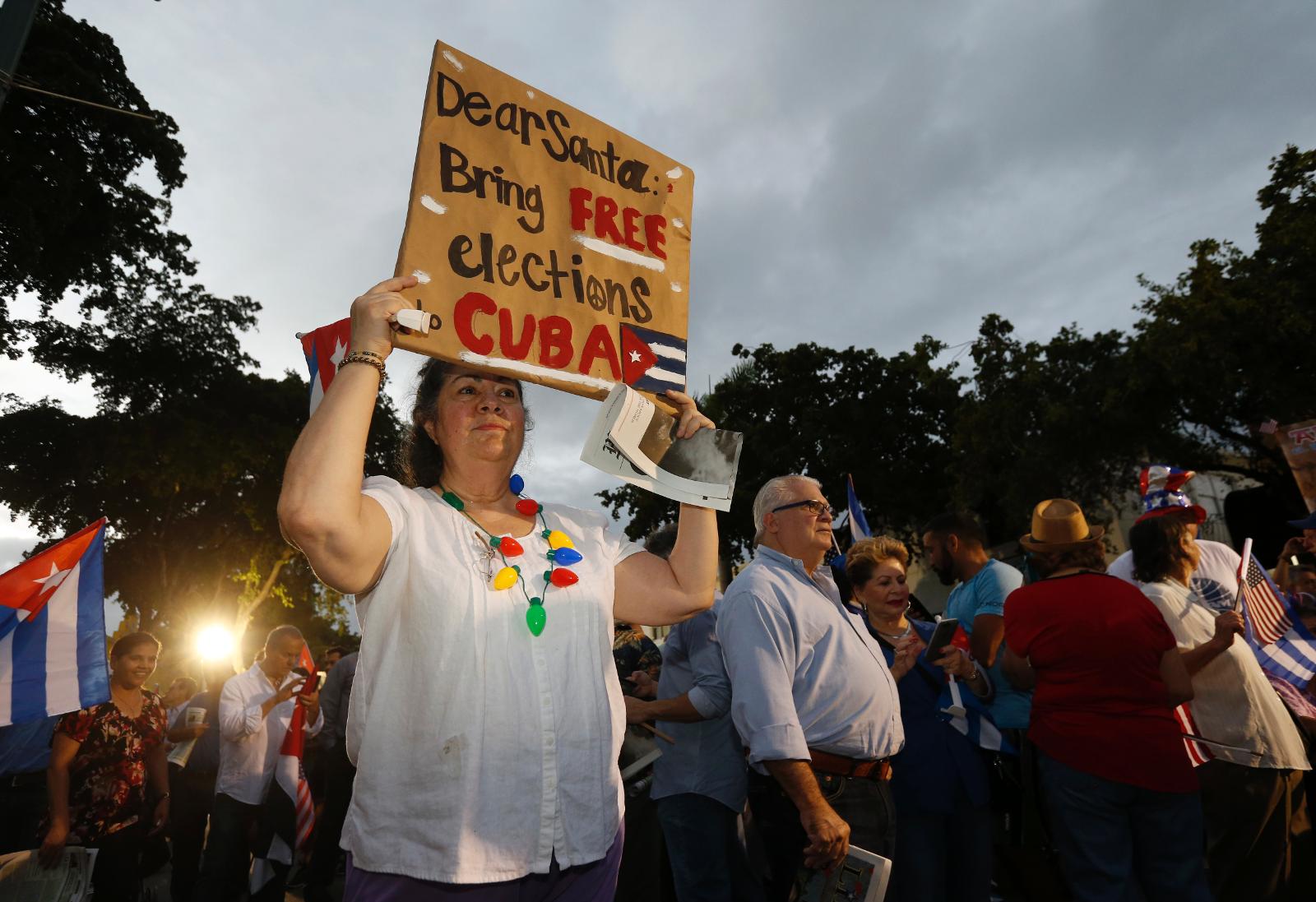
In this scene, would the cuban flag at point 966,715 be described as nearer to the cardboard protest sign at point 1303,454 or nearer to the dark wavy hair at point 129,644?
the cardboard protest sign at point 1303,454

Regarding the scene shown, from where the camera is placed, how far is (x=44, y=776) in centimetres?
538

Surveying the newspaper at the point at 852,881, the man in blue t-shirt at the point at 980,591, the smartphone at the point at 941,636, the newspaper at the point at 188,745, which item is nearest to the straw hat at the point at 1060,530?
the man in blue t-shirt at the point at 980,591

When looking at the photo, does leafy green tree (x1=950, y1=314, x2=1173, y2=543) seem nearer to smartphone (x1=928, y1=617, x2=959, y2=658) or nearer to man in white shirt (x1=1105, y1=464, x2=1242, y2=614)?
man in white shirt (x1=1105, y1=464, x2=1242, y2=614)

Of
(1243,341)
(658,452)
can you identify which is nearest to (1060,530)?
→ (658,452)

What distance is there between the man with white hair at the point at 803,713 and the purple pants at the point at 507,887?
120 cm

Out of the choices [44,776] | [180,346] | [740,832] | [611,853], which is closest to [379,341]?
[611,853]

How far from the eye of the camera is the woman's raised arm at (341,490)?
1534 mm

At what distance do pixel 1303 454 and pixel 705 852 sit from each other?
6215mm

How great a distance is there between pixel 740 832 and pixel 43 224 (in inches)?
670

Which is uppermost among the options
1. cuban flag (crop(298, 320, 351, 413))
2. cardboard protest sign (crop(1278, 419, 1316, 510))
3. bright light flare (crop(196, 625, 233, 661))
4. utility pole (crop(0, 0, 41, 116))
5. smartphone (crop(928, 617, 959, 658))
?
utility pole (crop(0, 0, 41, 116))

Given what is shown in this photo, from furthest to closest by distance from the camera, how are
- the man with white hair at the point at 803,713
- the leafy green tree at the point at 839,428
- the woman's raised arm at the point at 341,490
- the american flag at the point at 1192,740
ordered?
the leafy green tree at the point at 839,428
the american flag at the point at 1192,740
the man with white hair at the point at 803,713
the woman's raised arm at the point at 341,490

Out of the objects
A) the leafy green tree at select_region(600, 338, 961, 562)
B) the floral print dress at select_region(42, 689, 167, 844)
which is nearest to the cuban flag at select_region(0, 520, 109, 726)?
the floral print dress at select_region(42, 689, 167, 844)

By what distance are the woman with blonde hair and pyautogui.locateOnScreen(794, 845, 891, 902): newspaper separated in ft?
2.51

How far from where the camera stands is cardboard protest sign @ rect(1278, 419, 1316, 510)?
21.8 ft
